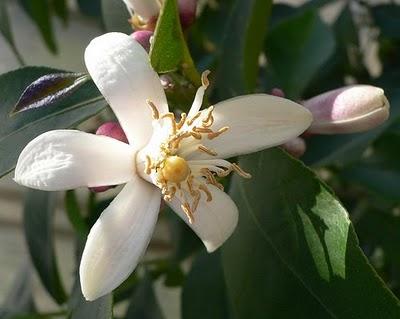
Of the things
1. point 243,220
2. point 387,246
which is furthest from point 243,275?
point 387,246

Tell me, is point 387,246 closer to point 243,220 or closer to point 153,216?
point 243,220

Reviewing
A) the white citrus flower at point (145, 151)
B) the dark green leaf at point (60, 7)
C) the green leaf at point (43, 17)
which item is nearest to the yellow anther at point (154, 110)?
the white citrus flower at point (145, 151)

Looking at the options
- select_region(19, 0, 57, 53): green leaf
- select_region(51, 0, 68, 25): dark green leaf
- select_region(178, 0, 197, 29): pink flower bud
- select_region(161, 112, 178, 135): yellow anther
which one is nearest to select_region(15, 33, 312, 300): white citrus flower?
select_region(161, 112, 178, 135): yellow anther

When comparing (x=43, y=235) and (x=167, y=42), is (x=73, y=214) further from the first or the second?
(x=167, y=42)

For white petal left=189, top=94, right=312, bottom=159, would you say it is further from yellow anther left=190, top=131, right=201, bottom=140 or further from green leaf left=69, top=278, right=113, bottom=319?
green leaf left=69, top=278, right=113, bottom=319

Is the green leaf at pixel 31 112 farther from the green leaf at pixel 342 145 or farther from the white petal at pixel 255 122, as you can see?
the green leaf at pixel 342 145
